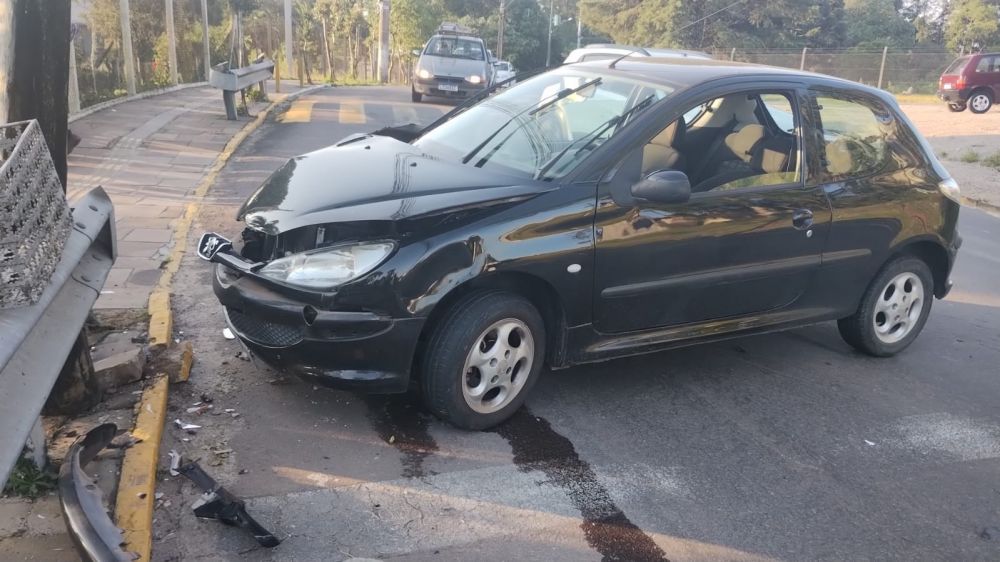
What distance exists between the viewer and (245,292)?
4.01m

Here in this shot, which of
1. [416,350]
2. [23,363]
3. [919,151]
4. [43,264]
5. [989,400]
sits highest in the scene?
[919,151]

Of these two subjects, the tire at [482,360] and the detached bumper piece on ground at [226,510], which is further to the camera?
the tire at [482,360]

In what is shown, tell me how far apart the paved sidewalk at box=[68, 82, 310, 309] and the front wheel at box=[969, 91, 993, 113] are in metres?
21.4

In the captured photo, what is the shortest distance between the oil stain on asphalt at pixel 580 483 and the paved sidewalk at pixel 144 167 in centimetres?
280

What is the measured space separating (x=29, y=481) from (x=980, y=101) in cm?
2856

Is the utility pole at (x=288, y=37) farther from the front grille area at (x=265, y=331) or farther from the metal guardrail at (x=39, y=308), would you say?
the metal guardrail at (x=39, y=308)

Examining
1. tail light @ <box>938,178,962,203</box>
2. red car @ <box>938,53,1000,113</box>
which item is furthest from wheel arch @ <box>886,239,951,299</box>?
red car @ <box>938,53,1000,113</box>

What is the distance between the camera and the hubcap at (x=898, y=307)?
18.4 ft

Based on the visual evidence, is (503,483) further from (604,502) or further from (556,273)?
(556,273)

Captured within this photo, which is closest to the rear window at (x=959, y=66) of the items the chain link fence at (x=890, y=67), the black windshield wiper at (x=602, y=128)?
the chain link fence at (x=890, y=67)

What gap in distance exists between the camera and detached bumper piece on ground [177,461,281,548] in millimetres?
3215

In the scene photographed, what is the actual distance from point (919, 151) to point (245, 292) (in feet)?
14.5

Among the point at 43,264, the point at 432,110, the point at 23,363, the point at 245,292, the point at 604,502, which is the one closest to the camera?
the point at 23,363

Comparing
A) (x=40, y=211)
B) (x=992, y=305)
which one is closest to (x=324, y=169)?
(x=40, y=211)
